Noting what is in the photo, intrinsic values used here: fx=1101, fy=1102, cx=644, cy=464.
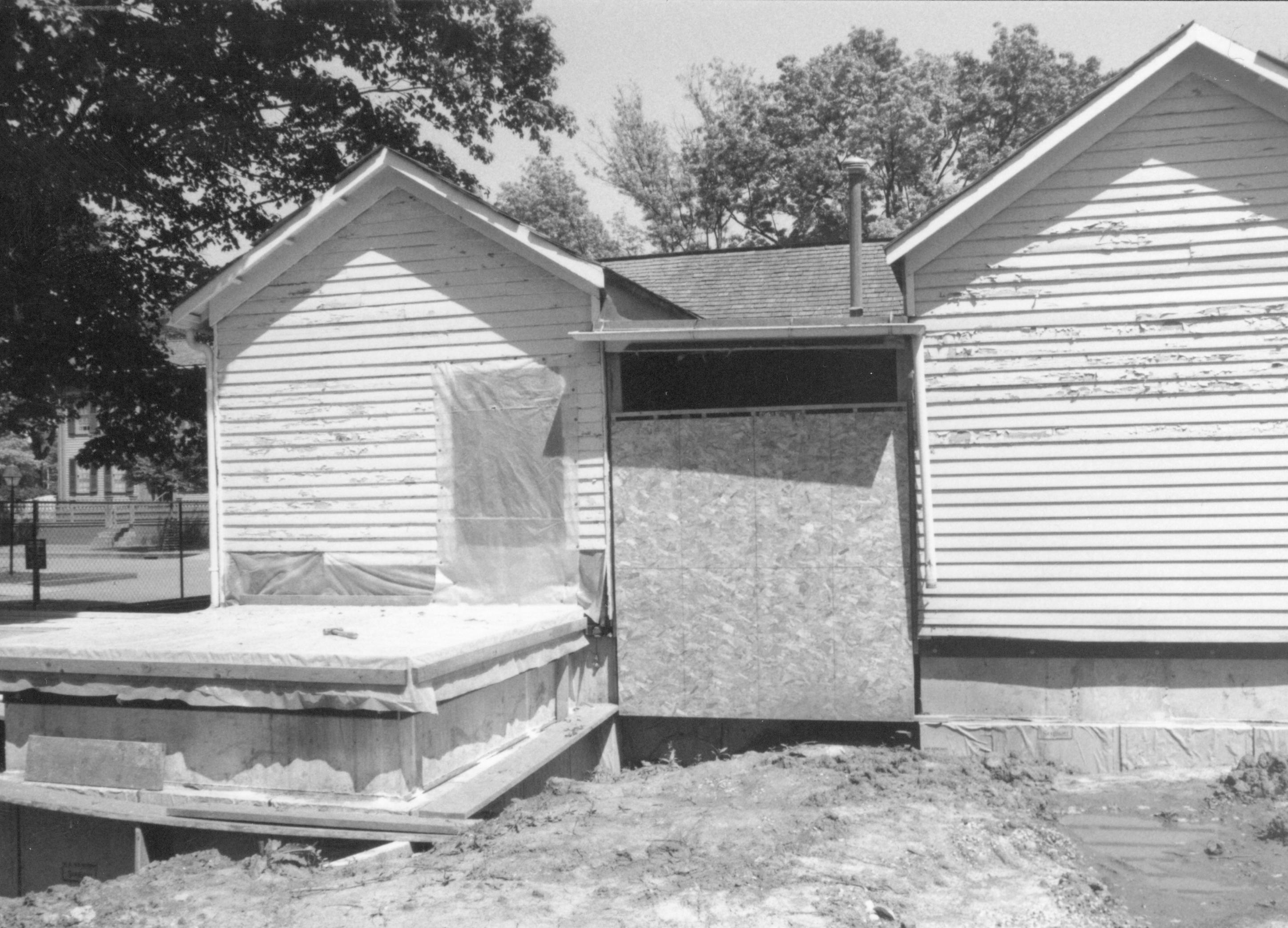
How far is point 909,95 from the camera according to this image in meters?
32.0

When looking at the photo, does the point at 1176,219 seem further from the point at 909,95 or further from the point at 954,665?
the point at 909,95

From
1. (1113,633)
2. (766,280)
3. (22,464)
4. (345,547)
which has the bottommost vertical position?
(1113,633)

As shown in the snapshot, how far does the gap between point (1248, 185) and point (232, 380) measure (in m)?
9.38

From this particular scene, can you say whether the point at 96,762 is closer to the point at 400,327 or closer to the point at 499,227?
the point at 400,327

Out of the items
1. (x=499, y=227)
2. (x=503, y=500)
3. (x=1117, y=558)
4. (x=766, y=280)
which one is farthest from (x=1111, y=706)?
(x=766, y=280)

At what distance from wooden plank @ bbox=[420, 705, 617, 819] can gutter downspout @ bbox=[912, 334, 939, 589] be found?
3.08m

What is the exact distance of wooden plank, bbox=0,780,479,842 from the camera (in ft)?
23.4

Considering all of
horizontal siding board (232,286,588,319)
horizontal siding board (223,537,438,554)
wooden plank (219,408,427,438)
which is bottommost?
horizontal siding board (223,537,438,554)

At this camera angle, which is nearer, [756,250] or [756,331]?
[756,331]

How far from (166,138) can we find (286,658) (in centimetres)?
1172

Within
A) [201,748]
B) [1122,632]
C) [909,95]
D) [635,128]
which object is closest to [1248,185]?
[1122,632]

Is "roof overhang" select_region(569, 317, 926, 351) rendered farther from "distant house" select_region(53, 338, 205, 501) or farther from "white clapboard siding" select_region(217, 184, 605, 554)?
"distant house" select_region(53, 338, 205, 501)

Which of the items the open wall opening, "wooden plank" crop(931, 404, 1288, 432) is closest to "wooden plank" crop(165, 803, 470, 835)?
the open wall opening

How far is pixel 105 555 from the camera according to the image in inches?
1204
